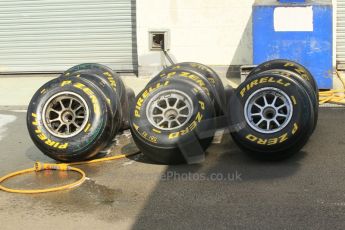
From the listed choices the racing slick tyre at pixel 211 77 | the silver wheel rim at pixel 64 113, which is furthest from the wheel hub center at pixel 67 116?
the racing slick tyre at pixel 211 77

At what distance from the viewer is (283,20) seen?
9359 mm

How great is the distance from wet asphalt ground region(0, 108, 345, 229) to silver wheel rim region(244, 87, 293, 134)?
1.36ft

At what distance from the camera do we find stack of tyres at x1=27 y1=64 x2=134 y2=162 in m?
6.29

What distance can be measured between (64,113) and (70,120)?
0.11 meters

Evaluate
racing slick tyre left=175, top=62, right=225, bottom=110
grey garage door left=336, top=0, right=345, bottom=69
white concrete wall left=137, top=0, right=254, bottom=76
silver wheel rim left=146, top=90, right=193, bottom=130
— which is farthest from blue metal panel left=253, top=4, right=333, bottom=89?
silver wheel rim left=146, top=90, right=193, bottom=130

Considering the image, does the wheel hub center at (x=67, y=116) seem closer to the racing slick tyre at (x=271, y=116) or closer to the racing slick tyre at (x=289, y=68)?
the racing slick tyre at (x=271, y=116)

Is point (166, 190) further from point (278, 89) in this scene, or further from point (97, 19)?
point (97, 19)

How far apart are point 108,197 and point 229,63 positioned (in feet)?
19.9

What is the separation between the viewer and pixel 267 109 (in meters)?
6.17

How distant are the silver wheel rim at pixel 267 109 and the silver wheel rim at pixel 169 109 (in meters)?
0.65

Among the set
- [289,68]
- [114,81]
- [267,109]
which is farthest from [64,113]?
[289,68]

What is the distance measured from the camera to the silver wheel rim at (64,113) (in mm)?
6430

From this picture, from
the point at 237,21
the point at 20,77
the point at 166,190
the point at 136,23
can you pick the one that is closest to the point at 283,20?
the point at 237,21

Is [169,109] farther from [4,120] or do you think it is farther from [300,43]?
[300,43]
